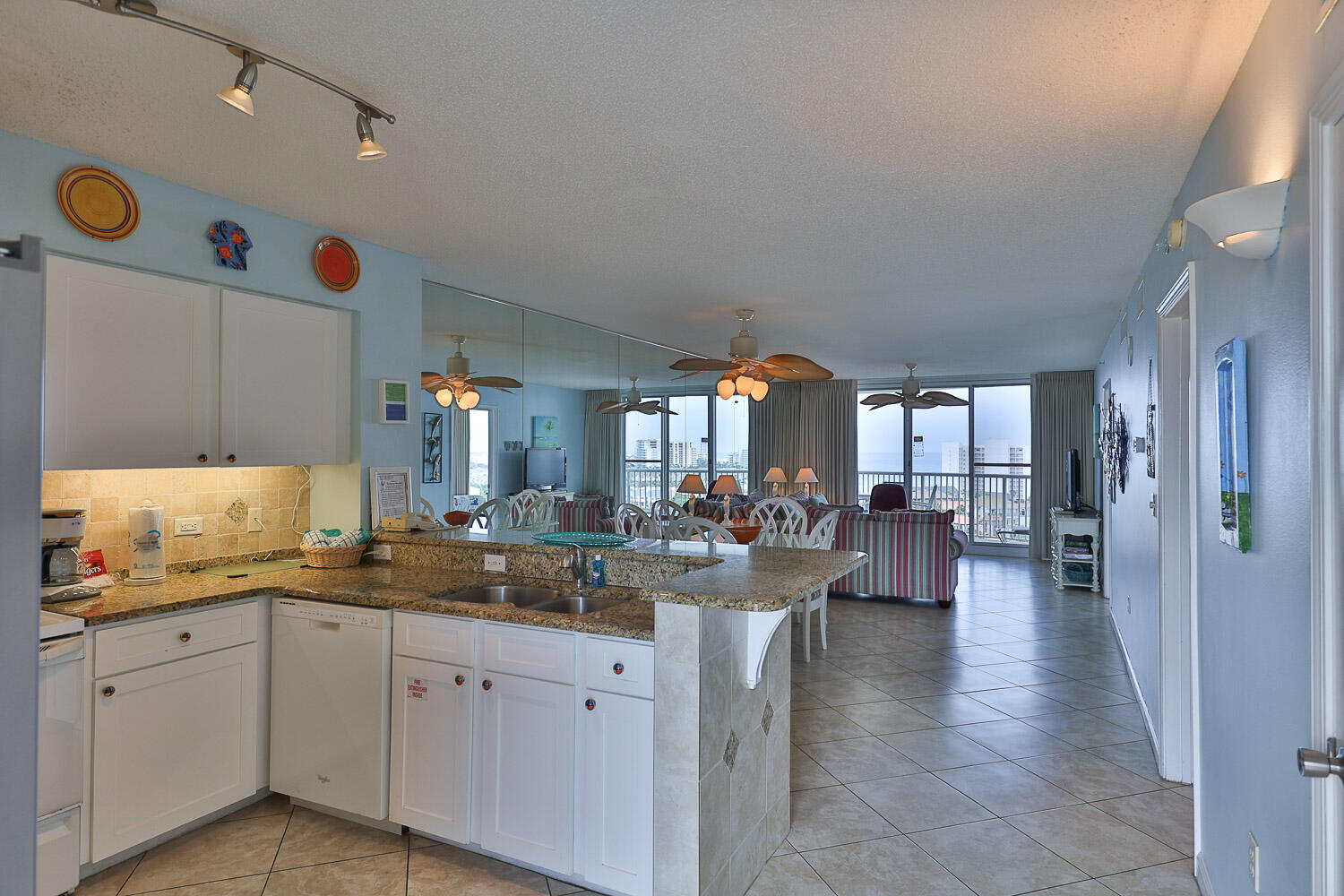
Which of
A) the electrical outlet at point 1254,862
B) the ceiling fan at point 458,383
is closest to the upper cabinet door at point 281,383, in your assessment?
the ceiling fan at point 458,383

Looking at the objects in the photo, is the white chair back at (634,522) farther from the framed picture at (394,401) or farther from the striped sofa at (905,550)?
the striped sofa at (905,550)

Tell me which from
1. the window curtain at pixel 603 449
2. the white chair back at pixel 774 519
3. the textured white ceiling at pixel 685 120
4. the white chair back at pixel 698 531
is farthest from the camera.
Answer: the window curtain at pixel 603 449

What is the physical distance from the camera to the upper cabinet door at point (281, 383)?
3115mm

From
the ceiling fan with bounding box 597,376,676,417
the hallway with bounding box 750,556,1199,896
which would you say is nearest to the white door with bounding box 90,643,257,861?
the hallway with bounding box 750,556,1199,896

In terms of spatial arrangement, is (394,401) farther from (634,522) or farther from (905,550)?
(905,550)

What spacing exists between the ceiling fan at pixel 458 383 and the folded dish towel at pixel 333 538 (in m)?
1.08

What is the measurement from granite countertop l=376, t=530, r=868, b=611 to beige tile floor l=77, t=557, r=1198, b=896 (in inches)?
40.0

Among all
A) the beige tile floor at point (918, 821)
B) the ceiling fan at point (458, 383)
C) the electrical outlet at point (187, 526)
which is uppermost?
the ceiling fan at point (458, 383)

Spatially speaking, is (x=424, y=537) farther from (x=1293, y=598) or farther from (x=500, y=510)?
(x=1293, y=598)

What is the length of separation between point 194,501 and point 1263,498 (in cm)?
390

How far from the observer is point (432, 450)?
14.4 feet

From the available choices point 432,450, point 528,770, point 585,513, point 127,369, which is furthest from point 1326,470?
point 585,513

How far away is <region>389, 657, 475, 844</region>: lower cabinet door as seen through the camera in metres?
2.55

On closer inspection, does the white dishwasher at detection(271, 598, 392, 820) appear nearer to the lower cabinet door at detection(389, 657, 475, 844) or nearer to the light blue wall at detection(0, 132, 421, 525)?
the lower cabinet door at detection(389, 657, 475, 844)
